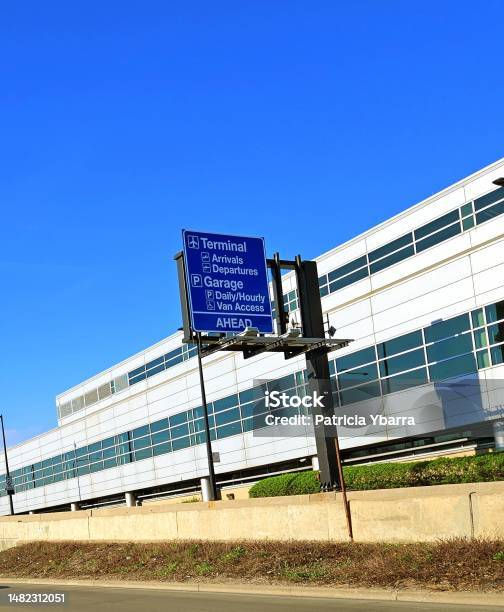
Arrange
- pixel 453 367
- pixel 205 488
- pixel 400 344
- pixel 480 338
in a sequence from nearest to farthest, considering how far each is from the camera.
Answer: pixel 480 338 → pixel 453 367 → pixel 400 344 → pixel 205 488

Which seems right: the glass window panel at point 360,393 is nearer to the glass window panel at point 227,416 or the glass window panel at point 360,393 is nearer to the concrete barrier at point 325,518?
the glass window panel at point 227,416

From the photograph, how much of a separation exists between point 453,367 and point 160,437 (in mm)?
31547

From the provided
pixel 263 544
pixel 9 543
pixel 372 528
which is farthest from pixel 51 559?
pixel 372 528

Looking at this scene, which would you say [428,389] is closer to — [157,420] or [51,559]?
[51,559]

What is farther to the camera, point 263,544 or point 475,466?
point 475,466

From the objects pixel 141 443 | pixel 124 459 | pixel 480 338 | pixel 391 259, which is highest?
pixel 391 259

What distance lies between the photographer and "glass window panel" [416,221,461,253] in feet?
109

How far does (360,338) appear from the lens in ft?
127

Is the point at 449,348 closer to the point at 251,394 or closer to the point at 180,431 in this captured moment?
the point at 251,394

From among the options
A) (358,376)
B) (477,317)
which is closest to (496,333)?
(477,317)

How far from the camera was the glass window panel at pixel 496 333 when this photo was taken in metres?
31.0

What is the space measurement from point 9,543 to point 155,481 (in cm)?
2953

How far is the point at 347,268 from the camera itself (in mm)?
39875

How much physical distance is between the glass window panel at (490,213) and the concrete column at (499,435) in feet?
26.8
